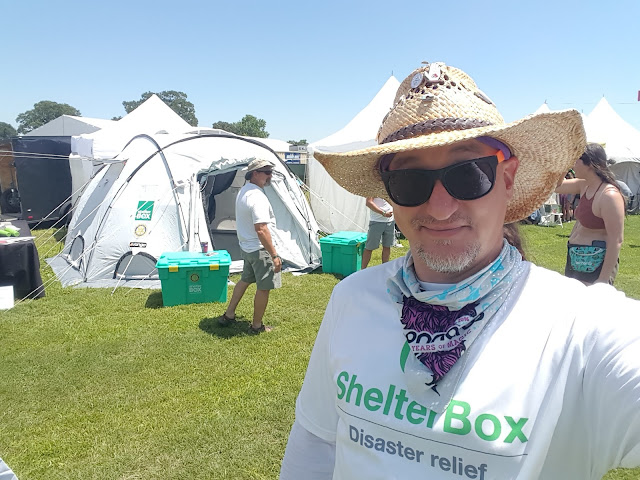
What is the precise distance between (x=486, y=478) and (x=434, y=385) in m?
0.19

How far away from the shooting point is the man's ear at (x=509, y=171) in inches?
44.8

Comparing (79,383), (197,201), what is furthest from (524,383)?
(197,201)

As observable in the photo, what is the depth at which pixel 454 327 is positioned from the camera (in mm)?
969

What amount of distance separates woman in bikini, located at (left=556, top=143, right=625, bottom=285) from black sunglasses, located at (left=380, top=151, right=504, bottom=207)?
83.8 inches

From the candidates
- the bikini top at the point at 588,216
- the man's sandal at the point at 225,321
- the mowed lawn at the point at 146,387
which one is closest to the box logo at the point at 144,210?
the mowed lawn at the point at 146,387

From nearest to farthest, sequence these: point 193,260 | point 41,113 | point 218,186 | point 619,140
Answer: point 193,260 → point 218,186 → point 619,140 → point 41,113

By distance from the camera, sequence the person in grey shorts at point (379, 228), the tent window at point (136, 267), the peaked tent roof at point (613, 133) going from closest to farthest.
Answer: the person in grey shorts at point (379, 228), the tent window at point (136, 267), the peaked tent roof at point (613, 133)

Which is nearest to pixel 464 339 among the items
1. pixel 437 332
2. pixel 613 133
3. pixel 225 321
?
pixel 437 332

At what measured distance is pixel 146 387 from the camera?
11.8 ft

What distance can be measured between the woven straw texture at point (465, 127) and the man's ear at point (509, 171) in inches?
1.4

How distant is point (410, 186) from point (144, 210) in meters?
6.34

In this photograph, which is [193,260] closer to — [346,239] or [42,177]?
[346,239]

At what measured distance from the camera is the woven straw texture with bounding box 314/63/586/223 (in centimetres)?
105

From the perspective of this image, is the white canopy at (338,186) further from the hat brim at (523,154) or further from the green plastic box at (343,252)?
the hat brim at (523,154)
